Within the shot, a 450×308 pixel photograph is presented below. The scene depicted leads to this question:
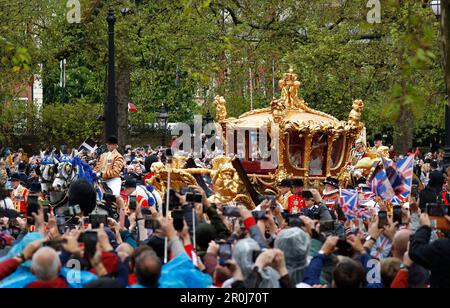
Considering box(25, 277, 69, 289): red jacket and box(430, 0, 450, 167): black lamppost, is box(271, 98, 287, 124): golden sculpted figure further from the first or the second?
box(25, 277, 69, 289): red jacket

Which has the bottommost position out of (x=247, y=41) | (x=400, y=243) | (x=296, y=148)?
(x=400, y=243)

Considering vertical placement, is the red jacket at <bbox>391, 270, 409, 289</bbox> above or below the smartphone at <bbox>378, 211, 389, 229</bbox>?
below

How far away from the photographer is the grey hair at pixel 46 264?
30.1 ft

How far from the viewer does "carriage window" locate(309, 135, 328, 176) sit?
75.9 ft

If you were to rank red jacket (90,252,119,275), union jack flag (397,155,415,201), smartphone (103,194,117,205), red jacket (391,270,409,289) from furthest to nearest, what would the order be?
union jack flag (397,155,415,201) → smartphone (103,194,117,205) → red jacket (391,270,409,289) → red jacket (90,252,119,275)

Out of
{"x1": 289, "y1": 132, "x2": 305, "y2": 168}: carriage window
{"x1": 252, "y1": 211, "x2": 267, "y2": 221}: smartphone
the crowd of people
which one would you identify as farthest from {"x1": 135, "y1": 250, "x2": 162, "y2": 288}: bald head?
{"x1": 289, "y1": 132, "x2": 305, "y2": 168}: carriage window

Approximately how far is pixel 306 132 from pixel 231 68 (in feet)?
63.7

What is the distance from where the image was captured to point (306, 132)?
74.8ft

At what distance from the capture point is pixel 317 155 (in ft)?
76.2

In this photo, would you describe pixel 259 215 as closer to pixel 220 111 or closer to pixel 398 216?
pixel 398 216

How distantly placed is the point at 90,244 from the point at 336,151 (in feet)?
45.5

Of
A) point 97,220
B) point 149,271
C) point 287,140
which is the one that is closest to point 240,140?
point 287,140

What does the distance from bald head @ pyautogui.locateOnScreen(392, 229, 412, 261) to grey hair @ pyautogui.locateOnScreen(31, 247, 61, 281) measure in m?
2.94
